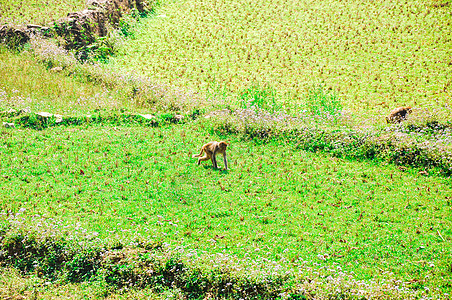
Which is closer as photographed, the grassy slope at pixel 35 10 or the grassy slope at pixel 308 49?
the grassy slope at pixel 308 49

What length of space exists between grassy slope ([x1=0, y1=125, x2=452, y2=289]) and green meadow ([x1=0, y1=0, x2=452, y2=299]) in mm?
56

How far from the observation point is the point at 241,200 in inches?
404

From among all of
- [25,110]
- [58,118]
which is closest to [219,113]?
[58,118]

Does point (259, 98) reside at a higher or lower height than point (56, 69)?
lower

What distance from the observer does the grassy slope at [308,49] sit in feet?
65.1

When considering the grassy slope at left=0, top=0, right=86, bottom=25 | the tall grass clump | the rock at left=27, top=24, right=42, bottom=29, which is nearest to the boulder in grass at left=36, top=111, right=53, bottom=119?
the tall grass clump

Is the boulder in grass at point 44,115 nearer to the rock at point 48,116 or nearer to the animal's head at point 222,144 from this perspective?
the rock at point 48,116

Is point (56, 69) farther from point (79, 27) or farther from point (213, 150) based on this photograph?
point (213, 150)

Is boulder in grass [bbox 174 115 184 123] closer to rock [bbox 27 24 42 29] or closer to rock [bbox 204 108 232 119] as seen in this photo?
rock [bbox 204 108 232 119]

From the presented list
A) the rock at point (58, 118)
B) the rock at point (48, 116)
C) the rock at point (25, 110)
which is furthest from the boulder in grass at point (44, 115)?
the rock at point (25, 110)

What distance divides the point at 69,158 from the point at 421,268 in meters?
11.1

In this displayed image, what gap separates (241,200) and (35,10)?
2551cm

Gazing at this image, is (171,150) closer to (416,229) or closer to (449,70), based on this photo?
(416,229)

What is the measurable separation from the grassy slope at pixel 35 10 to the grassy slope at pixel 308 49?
6.02 metres
